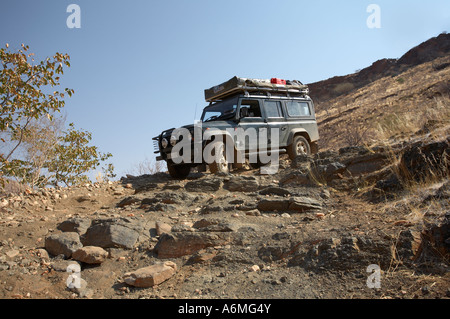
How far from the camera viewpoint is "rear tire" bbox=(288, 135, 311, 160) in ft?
28.9

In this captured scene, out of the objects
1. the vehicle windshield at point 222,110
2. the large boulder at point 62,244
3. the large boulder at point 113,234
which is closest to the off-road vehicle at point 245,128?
the vehicle windshield at point 222,110

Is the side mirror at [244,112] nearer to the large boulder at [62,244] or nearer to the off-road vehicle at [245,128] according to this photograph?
the off-road vehicle at [245,128]

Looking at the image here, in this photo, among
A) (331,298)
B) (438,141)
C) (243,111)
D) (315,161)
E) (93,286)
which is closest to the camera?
(331,298)

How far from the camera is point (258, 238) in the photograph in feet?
11.7

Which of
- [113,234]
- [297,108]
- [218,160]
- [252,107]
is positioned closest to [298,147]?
[297,108]

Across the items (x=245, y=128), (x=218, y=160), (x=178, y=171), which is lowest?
(x=178, y=171)

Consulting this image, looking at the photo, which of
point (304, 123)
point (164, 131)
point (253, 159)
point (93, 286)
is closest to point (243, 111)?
point (253, 159)

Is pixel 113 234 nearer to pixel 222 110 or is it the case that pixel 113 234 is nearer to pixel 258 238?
pixel 258 238

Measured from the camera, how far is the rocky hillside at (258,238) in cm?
268

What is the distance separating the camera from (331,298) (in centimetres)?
243

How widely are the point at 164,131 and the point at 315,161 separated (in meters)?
3.47

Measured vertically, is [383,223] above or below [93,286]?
above

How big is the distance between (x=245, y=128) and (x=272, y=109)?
126 cm
